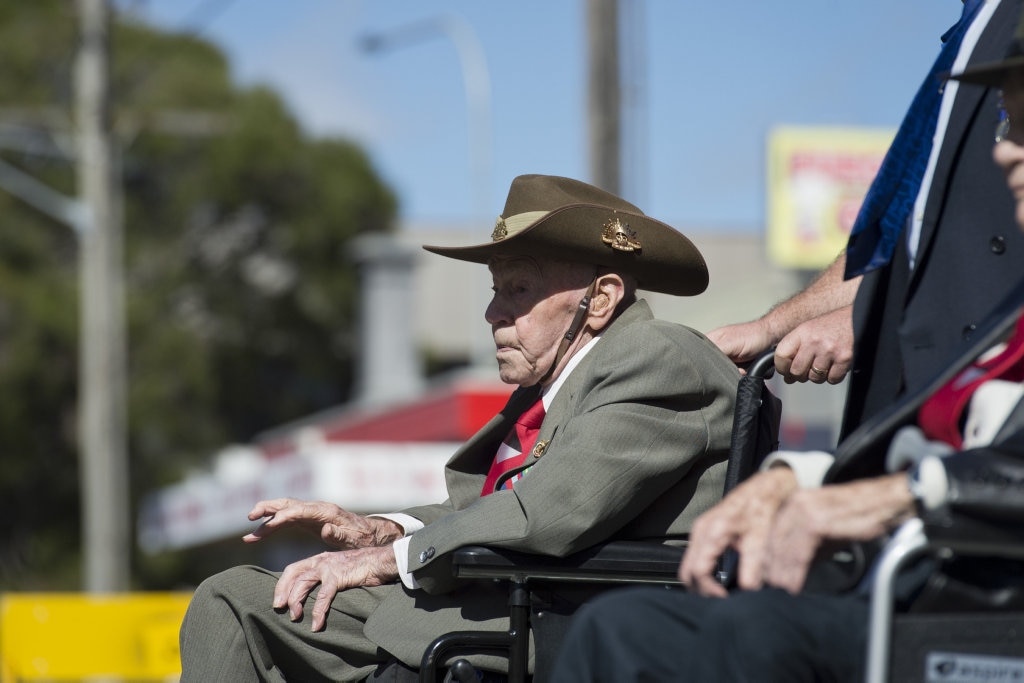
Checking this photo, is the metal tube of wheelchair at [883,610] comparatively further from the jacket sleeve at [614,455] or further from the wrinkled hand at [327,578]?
the wrinkled hand at [327,578]

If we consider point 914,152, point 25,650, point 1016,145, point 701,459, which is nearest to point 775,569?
point 1016,145

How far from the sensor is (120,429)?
54.1 ft

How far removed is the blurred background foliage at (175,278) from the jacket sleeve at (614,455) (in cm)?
1834

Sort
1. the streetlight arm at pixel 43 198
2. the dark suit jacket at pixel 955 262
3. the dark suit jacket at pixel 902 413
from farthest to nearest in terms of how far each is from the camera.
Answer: the streetlight arm at pixel 43 198, the dark suit jacket at pixel 955 262, the dark suit jacket at pixel 902 413

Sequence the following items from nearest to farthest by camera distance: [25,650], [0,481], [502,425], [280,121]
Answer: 1. [502,425]
2. [25,650]
3. [0,481]
4. [280,121]

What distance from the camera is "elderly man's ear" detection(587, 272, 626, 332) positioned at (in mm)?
3709

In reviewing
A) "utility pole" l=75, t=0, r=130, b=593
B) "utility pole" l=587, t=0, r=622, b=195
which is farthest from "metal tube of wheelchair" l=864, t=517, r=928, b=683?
"utility pole" l=75, t=0, r=130, b=593

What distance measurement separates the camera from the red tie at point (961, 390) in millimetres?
2467

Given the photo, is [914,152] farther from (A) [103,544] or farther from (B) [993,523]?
(A) [103,544]

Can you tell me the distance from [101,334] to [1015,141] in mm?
14501

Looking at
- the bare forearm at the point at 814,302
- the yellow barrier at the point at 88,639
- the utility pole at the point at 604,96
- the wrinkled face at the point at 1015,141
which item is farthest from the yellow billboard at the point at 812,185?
the wrinkled face at the point at 1015,141

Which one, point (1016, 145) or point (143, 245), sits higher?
point (1016, 145)

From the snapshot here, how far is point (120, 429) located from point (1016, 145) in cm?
1481

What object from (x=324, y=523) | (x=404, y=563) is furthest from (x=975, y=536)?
(x=324, y=523)
